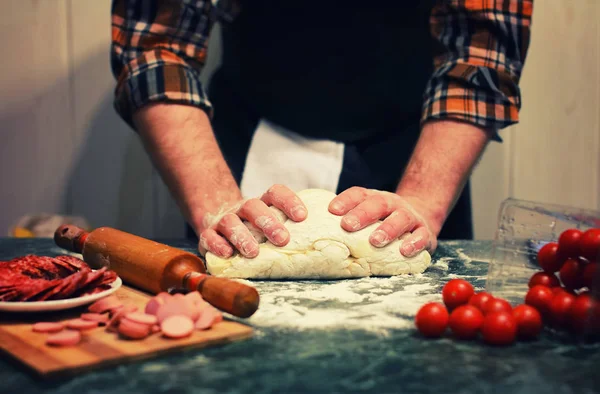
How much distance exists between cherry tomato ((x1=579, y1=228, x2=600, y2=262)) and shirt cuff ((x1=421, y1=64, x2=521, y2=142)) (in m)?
0.69

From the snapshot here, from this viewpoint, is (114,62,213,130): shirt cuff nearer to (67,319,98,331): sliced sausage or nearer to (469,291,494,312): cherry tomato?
(67,319,98,331): sliced sausage

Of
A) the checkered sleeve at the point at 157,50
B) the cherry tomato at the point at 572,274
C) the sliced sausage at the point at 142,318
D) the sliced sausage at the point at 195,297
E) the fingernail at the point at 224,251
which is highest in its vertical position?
the checkered sleeve at the point at 157,50

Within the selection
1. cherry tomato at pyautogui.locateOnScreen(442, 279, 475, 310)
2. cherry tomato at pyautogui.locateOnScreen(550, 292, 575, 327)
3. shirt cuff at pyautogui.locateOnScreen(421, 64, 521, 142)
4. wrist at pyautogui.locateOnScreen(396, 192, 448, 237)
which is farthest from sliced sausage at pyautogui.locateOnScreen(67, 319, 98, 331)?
shirt cuff at pyautogui.locateOnScreen(421, 64, 521, 142)

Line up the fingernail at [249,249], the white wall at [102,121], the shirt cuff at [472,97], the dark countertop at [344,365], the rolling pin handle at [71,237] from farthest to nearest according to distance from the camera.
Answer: the white wall at [102,121] < the shirt cuff at [472,97] < the rolling pin handle at [71,237] < the fingernail at [249,249] < the dark countertop at [344,365]

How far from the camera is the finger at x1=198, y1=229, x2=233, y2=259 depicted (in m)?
1.06

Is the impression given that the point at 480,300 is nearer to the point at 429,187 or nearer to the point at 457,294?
the point at 457,294

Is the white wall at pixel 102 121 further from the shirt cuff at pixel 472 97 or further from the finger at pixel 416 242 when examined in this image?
the finger at pixel 416 242

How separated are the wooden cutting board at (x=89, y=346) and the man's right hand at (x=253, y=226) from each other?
0.31m

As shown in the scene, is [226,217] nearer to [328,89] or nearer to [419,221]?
[419,221]

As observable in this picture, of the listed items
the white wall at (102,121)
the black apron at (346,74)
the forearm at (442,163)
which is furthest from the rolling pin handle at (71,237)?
the white wall at (102,121)

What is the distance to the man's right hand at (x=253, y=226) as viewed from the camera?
1.04m

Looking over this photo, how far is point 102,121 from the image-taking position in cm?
230

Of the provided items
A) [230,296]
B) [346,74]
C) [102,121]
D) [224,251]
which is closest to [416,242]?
[224,251]

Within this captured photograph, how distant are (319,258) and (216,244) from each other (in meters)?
0.19
